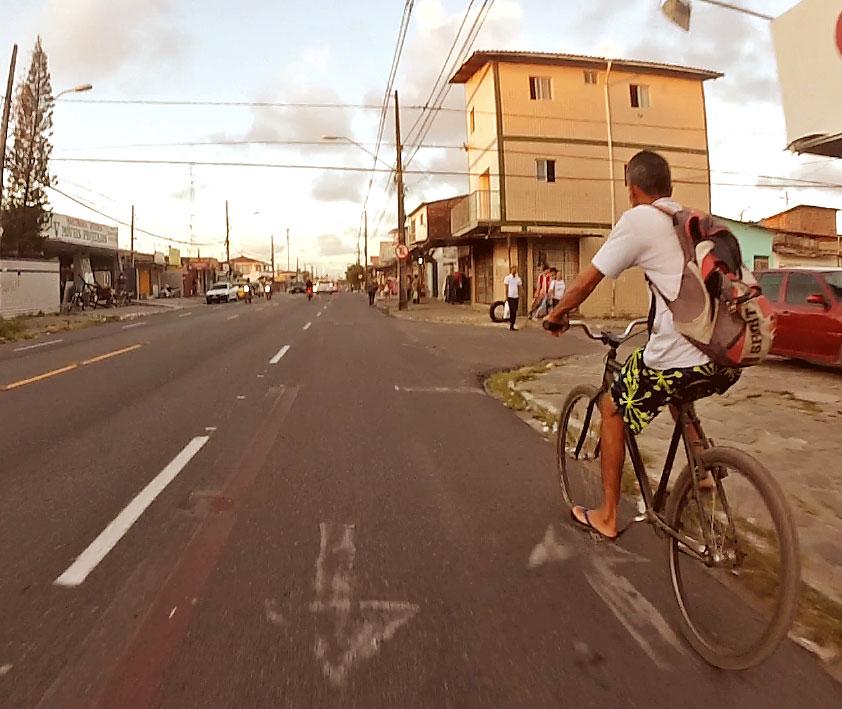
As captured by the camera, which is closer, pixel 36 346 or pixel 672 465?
pixel 672 465

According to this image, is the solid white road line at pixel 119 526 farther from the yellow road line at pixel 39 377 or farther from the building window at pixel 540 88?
the building window at pixel 540 88

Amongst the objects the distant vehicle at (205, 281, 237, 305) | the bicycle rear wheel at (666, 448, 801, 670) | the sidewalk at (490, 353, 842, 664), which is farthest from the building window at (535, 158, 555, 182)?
the distant vehicle at (205, 281, 237, 305)

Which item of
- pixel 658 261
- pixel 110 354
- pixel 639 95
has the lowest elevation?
pixel 110 354

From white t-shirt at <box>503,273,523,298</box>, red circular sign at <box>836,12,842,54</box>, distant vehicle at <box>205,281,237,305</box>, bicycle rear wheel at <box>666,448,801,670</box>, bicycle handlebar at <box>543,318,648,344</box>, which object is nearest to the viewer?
bicycle rear wheel at <box>666,448,801,670</box>

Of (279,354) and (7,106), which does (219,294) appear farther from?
(279,354)

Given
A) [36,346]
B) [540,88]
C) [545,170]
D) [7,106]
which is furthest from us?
[545,170]

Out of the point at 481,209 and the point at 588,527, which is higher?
the point at 481,209

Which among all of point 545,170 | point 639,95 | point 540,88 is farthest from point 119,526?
point 639,95

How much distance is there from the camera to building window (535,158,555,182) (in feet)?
89.8

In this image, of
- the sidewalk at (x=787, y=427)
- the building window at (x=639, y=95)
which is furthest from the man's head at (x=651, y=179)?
the building window at (x=639, y=95)

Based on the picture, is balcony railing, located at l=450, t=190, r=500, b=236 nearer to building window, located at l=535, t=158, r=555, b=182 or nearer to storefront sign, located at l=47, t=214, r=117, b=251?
building window, located at l=535, t=158, r=555, b=182

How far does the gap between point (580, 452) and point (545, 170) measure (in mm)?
24653

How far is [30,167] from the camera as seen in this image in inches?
1486

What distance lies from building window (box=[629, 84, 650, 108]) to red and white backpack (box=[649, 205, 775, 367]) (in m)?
27.7
